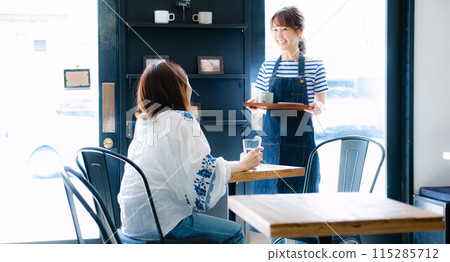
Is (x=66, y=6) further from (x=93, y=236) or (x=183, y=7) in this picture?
(x=93, y=236)

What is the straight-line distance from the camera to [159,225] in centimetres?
168

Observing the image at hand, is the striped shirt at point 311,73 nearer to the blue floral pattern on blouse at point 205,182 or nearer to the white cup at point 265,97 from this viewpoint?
the white cup at point 265,97

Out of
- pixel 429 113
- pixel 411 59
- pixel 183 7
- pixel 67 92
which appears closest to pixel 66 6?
pixel 67 92

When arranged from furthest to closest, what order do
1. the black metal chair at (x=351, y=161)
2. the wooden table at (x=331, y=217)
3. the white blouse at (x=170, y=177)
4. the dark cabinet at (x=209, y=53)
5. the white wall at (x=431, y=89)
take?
the white wall at (x=431, y=89)
the dark cabinet at (x=209, y=53)
the black metal chair at (x=351, y=161)
the white blouse at (x=170, y=177)
the wooden table at (x=331, y=217)

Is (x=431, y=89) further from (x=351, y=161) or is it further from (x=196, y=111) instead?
(x=196, y=111)

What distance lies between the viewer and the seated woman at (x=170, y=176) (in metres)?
1.79

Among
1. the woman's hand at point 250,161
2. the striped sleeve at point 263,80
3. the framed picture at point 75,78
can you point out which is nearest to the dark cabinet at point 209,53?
the striped sleeve at point 263,80

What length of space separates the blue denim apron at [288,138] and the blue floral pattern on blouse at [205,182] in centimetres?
114

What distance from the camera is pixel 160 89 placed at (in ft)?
6.15

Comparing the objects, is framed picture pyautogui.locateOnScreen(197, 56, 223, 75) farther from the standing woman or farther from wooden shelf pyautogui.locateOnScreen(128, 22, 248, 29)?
the standing woman

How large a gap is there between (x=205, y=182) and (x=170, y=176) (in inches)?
5.4

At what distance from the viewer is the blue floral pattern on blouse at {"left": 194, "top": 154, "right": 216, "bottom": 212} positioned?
1.81 metres

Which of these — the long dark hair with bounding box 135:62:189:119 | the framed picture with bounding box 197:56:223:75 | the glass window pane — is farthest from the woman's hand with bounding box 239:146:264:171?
the glass window pane

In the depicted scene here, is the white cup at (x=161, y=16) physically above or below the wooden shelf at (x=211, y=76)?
above
